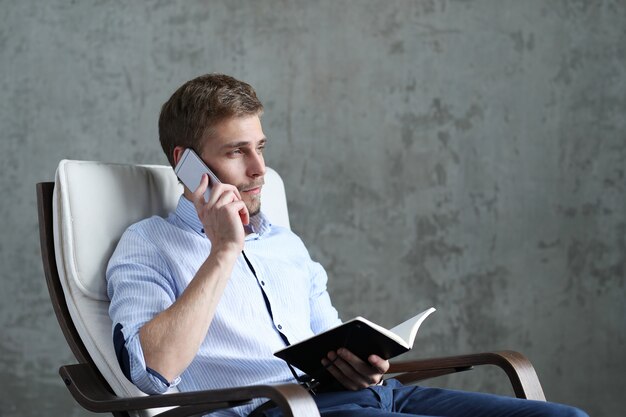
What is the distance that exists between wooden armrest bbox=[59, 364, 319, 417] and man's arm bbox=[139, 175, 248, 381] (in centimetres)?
9

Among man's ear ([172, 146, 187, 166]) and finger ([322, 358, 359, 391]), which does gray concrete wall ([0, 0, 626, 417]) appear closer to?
man's ear ([172, 146, 187, 166])

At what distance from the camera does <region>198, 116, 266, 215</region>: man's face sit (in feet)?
6.24

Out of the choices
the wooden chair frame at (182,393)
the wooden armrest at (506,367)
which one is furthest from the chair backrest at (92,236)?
the wooden armrest at (506,367)

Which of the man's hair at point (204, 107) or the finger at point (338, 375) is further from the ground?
the man's hair at point (204, 107)

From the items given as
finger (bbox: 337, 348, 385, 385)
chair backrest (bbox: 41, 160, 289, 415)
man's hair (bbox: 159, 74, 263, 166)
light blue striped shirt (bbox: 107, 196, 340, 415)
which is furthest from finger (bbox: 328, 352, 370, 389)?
man's hair (bbox: 159, 74, 263, 166)

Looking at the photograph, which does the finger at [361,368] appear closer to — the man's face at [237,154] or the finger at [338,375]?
the finger at [338,375]

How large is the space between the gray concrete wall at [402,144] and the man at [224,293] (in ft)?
3.22

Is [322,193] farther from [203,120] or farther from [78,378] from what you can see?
[78,378]

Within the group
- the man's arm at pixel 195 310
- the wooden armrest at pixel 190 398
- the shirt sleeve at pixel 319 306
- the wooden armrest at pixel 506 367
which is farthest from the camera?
the shirt sleeve at pixel 319 306

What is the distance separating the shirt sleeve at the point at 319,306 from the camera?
2.10 metres

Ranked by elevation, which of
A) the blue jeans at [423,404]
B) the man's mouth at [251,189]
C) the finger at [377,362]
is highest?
the man's mouth at [251,189]

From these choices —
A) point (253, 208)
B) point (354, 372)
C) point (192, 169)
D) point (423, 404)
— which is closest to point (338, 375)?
point (354, 372)

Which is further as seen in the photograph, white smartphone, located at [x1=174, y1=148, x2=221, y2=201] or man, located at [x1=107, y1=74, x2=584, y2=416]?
white smartphone, located at [x1=174, y1=148, x2=221, y2=201]

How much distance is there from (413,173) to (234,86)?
4.26ft
